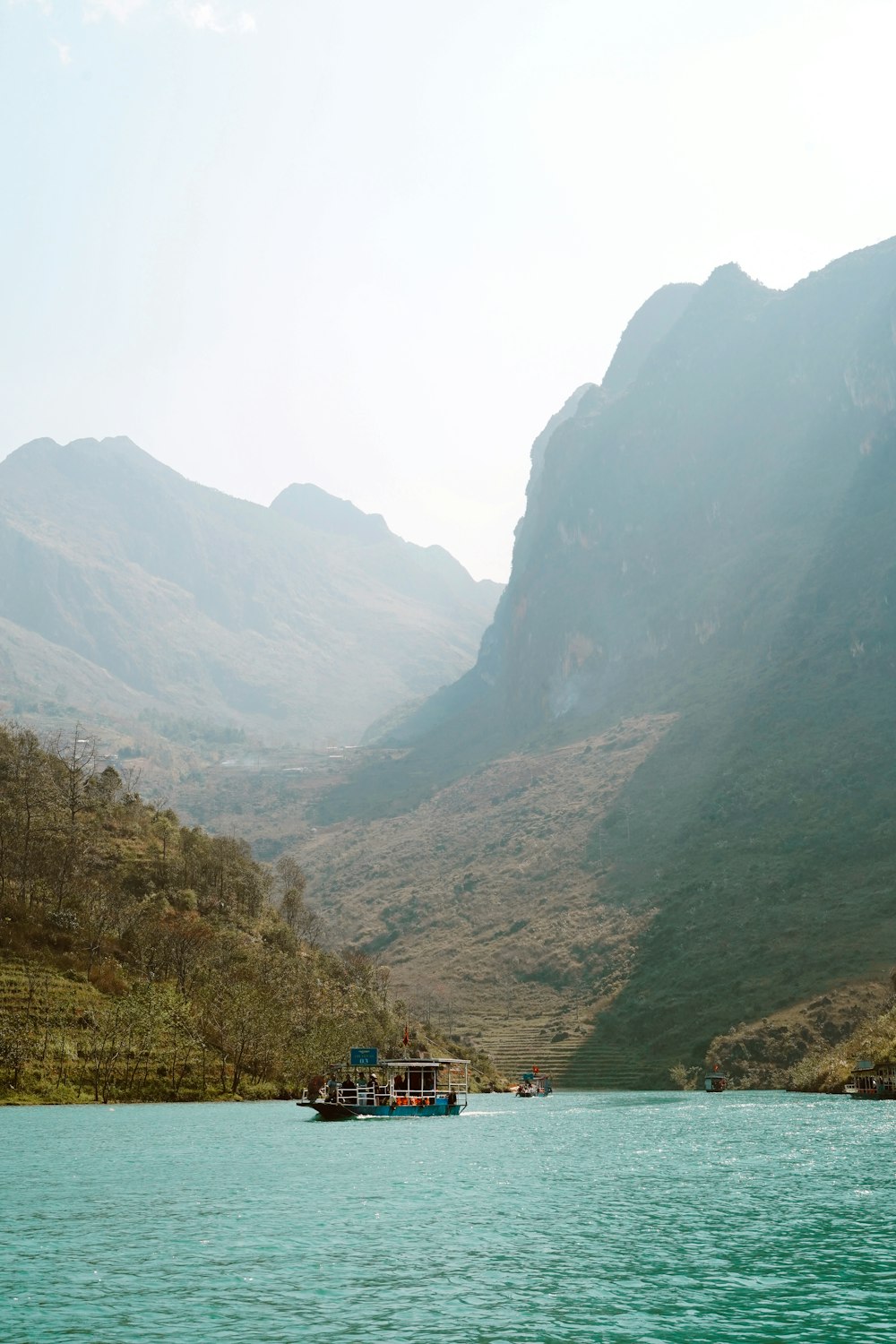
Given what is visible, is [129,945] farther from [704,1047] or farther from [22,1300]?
[22,1300]

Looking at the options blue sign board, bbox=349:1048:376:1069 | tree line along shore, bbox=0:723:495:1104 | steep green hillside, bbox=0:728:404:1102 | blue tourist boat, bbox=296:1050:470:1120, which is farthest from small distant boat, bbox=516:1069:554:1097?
blue sign board, bbox=349:1048:376:1069

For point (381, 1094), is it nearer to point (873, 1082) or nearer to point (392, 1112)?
point (392, 1112)

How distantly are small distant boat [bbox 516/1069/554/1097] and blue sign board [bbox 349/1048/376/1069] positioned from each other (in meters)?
46.4

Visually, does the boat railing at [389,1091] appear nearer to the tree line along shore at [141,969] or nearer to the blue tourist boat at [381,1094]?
the blue tourist boat at [381,1094]

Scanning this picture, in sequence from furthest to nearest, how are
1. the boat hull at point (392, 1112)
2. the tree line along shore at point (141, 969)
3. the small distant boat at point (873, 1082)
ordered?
the small distant boat at point (873, 1082) → the tree line along shore at point (141, 969) → the boat hull at point (392, 1112)

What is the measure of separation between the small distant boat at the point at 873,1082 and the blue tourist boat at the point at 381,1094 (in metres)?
44.8

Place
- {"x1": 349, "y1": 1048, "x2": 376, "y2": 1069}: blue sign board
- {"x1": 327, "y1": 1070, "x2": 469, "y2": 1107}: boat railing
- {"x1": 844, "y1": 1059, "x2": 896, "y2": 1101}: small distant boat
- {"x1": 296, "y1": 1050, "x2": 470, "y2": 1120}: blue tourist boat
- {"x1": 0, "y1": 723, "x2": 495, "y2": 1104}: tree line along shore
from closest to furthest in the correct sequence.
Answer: {"x1": 296, "y1": 1050, "x2": 470, "y2": 1120}: blue tourist boat < {"x1": 0, "y1": 723, "x2": 495, "y2": 1104}: tree line along shore < {"x1": 327, "y1": 1070, "x2": 469, "y2": 1107}: boat railing < {"x1": 349, "y1": 1048, "x2": 376, "y2": 1069}: blue sign board < {"x1": 844, "y1": 1059, "x2": 896, "y2": 1101}: small distant boat

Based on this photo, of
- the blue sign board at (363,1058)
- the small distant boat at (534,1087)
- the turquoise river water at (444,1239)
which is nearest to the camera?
the turquoise river water at (444,1239)

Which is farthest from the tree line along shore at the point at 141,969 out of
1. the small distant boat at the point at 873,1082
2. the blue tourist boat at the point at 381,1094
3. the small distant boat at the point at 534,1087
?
the small distant boat at the point at 873,1082

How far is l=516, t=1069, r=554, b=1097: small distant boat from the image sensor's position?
168m

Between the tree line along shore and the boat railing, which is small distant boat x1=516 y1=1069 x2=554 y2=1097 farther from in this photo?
the boat railing

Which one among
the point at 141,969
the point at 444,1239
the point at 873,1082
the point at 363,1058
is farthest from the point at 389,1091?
the point at 444,1239

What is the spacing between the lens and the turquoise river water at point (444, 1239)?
29750mm

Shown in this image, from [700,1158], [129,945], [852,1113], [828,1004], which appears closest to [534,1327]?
[700,1158]
